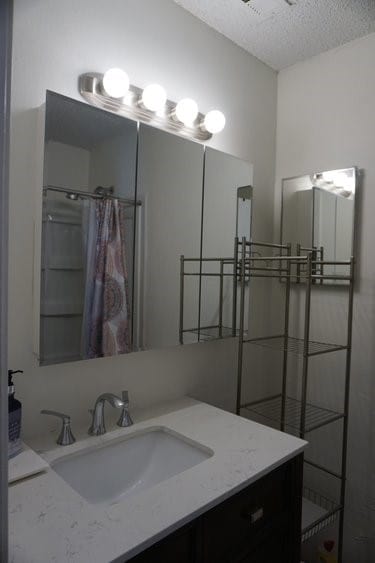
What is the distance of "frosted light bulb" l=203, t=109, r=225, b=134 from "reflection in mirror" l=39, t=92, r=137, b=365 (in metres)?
0.38

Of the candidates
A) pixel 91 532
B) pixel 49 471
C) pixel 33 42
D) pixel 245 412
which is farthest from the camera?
pixel 245 412

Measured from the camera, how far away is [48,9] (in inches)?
44.6

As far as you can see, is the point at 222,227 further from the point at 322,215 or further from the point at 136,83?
the point at 136,83

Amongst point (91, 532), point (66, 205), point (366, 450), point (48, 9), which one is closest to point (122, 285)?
point (66, 205)

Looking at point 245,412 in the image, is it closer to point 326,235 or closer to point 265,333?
point 265,333

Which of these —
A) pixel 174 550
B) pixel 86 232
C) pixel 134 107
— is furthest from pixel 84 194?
pixel 174 550

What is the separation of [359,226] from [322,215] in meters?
0.18

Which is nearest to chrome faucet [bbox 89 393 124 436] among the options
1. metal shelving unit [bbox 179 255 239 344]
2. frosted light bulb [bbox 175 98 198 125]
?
metal shelving unit [bbox 179 255 239 344]

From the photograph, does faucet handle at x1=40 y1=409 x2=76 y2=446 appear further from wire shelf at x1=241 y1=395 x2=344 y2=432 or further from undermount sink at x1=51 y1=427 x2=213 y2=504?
wire shelf at x1=241 y1=395 x2=344 y2=432

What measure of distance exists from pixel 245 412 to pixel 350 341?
65 centimetres

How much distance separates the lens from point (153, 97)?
133 centimetres

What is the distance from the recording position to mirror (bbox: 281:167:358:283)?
1.68 metres

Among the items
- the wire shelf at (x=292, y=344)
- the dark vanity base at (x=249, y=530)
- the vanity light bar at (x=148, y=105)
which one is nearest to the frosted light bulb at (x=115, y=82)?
the vanity light bar at (x=148, y=105)

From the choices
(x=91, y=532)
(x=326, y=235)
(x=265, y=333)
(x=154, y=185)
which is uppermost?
(x=154, y=185)
